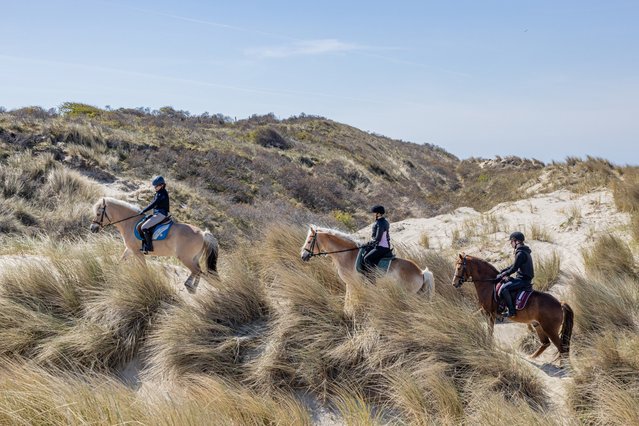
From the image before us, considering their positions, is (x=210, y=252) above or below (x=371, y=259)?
below

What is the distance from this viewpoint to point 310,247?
27.8 feet

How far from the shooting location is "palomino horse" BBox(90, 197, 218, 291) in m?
9.52

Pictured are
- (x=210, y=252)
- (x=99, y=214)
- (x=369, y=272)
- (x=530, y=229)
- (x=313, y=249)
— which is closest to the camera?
(x=369, y=272)

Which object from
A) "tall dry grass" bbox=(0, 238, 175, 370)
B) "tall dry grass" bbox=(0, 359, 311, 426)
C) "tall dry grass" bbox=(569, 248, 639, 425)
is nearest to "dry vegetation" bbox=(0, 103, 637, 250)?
"tall dry grass" bbox=(0, 238, 175, 370)

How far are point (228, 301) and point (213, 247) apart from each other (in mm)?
2744

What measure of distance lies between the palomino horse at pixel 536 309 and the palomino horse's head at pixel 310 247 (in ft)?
8.59

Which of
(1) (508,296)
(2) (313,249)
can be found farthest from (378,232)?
(1) (508,296)

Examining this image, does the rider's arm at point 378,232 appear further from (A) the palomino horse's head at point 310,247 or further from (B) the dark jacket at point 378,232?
(A) the palomino horse's head at point 310,247

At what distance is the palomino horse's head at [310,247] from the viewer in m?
8.38

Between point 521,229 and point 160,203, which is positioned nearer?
point 160,203

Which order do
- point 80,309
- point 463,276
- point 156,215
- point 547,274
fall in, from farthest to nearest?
1. point 547,274
2. point 156,215
3. point 463,276
4. point 80,309

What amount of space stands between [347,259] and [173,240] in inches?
153

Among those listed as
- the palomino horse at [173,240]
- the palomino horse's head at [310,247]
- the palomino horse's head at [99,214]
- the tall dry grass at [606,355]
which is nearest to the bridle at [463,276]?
the tall dry grass at [606,355]

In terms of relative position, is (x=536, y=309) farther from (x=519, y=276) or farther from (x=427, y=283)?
(x=427, y=283)
